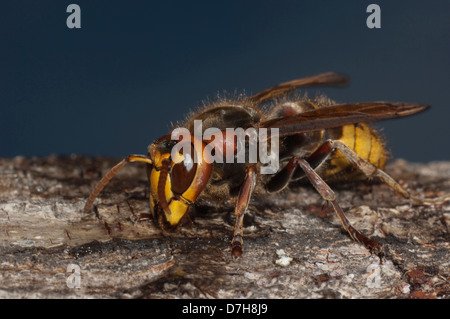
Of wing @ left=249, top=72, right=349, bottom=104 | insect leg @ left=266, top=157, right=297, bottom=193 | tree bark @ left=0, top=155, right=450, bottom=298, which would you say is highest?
wing @ left=249, top=72, right=349, bottom=104

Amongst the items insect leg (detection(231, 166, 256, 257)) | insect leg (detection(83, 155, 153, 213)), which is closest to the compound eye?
insect leg (detection(83, 155, 153, 213))

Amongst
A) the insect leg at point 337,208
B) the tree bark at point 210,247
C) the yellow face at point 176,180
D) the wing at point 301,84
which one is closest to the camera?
the tree bark at point 210,247

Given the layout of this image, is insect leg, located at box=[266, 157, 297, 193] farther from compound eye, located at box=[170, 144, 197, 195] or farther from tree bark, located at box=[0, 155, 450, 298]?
compound eye, located at box=[170, 144, 197, 195]

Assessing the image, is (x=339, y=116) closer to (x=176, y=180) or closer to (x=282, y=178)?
(x=282, y=178)

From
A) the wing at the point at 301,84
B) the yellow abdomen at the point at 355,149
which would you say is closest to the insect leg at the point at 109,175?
the wing at the point at 301,84

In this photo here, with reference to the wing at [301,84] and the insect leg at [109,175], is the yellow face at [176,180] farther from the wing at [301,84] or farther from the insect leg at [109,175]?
the wing at [301,84]

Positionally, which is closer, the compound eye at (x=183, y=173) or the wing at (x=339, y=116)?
the compound eye at (x=183, y=173)
